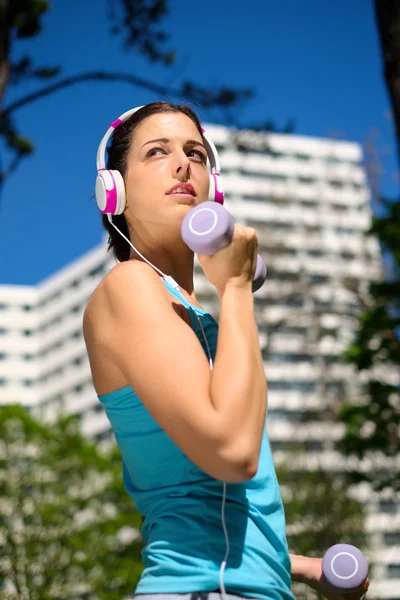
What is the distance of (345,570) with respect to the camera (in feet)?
6.57

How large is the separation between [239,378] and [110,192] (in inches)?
32.5

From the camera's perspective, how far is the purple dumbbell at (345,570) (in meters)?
1.99

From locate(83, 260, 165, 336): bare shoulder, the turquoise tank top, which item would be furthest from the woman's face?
the turquoise tank top

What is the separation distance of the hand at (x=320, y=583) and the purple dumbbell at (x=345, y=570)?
0.03 m

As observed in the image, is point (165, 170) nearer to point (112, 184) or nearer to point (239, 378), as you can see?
point (112, 184)

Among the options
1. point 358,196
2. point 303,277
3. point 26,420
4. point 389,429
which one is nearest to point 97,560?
point 26,420

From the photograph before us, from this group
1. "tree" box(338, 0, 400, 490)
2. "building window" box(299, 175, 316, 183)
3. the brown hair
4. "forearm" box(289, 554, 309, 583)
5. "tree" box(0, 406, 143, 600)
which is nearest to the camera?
"forearm" box(289, 554, 309, 583)

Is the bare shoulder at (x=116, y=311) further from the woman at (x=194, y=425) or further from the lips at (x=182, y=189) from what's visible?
the lips at (x=182, y=189)

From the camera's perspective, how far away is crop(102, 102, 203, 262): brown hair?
7.74 ft

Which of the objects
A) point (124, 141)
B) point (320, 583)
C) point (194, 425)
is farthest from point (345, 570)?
point (124, 141)

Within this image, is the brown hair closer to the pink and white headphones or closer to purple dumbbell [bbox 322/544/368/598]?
the pink and white headphones

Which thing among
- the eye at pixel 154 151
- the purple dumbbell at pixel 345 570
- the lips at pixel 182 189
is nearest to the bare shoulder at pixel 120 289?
the lips at pixel 182 189

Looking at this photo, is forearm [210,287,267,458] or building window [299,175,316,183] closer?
forearm [210,287,267,458]

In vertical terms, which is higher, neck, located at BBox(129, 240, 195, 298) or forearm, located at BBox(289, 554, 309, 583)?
neck, located at BBox(129, 240, 195, 298)
